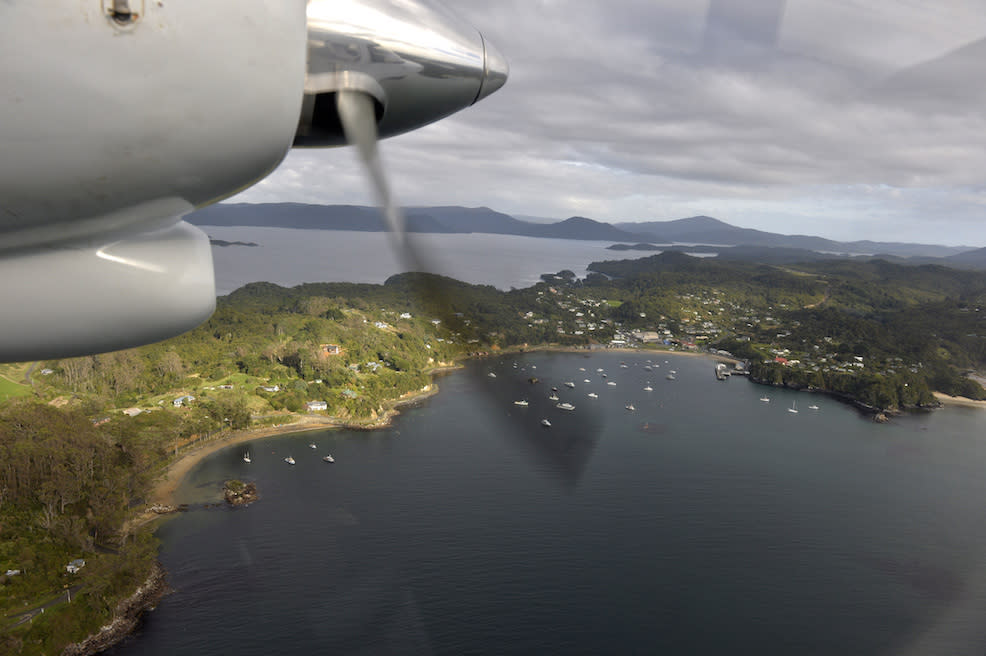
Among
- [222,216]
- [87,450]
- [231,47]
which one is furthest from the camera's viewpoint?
[222,216]

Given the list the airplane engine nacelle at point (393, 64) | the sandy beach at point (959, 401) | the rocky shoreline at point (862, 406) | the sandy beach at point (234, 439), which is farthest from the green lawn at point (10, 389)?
the sandy beach at point (959, 401)

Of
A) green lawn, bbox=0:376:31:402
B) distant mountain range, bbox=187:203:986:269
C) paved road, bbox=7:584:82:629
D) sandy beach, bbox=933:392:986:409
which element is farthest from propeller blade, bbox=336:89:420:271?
distant mountain range, bbox=187:203:986:269

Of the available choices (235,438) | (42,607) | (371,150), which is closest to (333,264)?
(235,438)

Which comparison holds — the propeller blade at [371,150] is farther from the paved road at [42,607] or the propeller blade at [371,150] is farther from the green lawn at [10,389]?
the green lawn at [10,389]

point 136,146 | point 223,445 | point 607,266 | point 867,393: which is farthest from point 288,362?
point 607,266

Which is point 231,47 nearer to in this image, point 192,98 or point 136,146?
point 192,98

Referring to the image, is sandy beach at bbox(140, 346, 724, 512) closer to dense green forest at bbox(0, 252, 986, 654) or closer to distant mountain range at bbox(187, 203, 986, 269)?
dense green forest at bbox(0, 252, 986, 654)

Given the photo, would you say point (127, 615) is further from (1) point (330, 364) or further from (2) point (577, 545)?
(1) point (330, 364)
